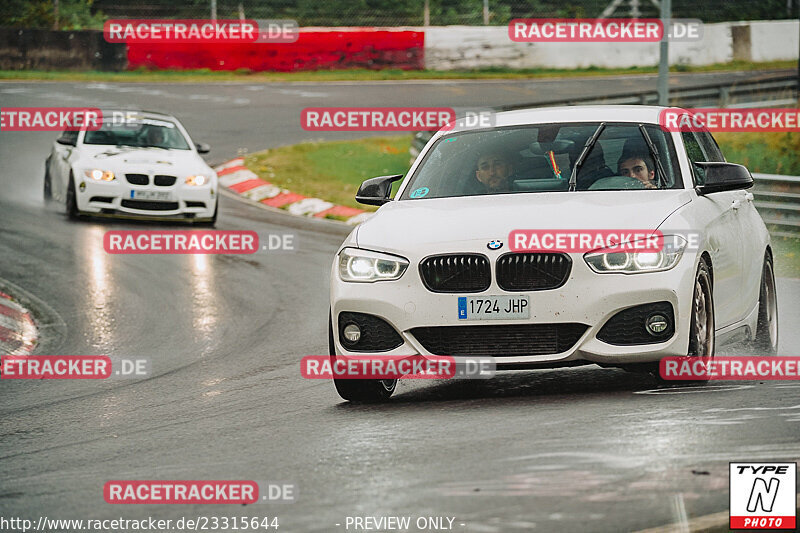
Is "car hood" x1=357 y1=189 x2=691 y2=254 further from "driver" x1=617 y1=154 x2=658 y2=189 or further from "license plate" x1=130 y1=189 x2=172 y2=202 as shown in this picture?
"license plate" x1=130 y1=189 x2=172 y2=202

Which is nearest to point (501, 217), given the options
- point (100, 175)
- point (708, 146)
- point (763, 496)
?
point (708, 146)

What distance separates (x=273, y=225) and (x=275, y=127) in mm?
11155

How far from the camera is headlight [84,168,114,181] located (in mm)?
18328

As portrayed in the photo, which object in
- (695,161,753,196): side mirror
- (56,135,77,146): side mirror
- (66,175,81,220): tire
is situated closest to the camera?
(695,161,753,196): side mirror

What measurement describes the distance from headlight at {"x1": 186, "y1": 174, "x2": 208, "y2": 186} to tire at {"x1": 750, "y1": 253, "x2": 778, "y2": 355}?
10.6 meters

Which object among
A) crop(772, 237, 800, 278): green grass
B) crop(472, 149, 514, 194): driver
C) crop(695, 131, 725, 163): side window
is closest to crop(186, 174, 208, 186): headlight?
crop(772, 237, 800, 278): green grass

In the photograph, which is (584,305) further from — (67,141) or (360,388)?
(67,141)

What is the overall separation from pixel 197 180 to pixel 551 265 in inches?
474

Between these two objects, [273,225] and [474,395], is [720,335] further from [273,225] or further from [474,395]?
[273,225]

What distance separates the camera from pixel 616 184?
8.12m

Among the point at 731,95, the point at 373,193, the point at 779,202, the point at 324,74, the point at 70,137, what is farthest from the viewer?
the point at 324,74

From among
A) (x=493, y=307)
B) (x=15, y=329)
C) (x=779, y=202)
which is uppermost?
(x=493, y=307)

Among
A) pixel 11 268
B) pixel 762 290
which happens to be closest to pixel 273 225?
pixel 11 268

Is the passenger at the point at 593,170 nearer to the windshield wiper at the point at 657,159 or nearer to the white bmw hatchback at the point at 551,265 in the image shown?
the white bmw hatchback at the point at 551,265
